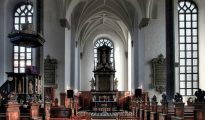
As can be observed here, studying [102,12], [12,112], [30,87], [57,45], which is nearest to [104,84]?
[102,12]

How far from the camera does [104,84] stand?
123ft

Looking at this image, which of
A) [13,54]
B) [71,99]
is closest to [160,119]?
[71,99]

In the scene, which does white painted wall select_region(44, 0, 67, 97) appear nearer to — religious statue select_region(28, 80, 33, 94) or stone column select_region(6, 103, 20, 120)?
religious statue select_region(28, 80, 33, 94)

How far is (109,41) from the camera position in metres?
46.5

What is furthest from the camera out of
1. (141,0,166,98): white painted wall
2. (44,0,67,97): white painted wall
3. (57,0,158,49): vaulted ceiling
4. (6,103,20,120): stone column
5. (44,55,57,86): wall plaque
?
(57,0,158,49): vaulted ceiling

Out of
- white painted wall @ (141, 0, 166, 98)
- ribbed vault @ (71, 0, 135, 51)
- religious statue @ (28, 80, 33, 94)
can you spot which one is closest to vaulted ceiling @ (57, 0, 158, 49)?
ribbed vault @ (71, 0, 135, 51)

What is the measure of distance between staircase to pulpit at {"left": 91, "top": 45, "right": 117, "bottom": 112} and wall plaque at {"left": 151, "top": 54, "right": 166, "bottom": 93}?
10.3m

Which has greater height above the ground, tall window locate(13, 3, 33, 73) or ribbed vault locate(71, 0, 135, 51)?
ribbed vault locate(71, 0, 135, 51)

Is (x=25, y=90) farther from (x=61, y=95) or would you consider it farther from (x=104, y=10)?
(x=104, y=10)

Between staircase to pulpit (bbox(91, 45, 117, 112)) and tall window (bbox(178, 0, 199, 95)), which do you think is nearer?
tall window (bbox(178, 0, 199, 95))

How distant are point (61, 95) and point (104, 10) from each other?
12.4 metres

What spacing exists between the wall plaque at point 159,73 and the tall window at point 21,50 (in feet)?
30.2

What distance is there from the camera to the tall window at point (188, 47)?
26.2m

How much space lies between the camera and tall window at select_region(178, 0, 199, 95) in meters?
26.2
